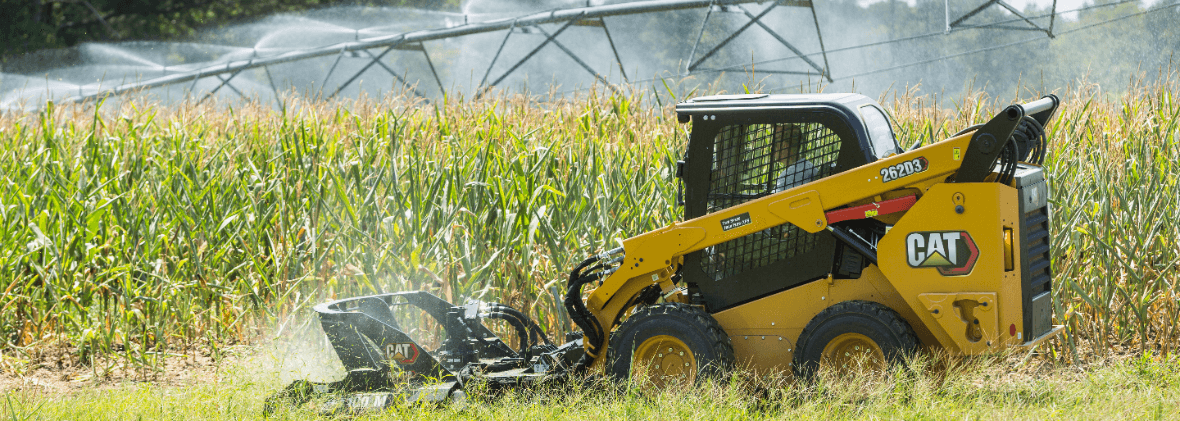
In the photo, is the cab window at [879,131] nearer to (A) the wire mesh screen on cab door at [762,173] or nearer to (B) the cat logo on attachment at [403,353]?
(A) the wire mesh screen on cab door at [762,173]

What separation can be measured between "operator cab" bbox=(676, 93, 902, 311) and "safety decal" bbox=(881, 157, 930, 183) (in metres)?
0.16

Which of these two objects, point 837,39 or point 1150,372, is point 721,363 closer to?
point 1150,372

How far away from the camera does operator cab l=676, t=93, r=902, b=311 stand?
11.2 feet

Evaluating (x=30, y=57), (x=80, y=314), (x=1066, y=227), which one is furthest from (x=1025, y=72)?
(x=30, y=57)

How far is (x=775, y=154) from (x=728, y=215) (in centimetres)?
33

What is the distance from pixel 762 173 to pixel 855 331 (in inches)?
29.5

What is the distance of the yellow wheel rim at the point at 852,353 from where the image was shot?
127 inches

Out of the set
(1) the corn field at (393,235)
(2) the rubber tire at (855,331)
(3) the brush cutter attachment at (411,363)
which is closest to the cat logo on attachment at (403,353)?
(3) the brush cutter attachment at (411,363)

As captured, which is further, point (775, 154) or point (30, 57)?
point (30, 57)

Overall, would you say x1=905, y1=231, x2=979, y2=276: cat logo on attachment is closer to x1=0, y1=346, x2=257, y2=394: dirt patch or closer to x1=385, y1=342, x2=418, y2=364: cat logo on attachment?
x1=385, y1=342, x2=418, y2=364: cat logo on attachment

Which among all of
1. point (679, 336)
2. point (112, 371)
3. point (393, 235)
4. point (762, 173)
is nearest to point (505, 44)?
point (393, 235)

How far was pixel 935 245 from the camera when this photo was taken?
3139 millimetres

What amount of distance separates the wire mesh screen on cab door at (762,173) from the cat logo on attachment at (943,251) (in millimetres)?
414

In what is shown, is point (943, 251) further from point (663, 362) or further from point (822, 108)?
point (663, 362)
